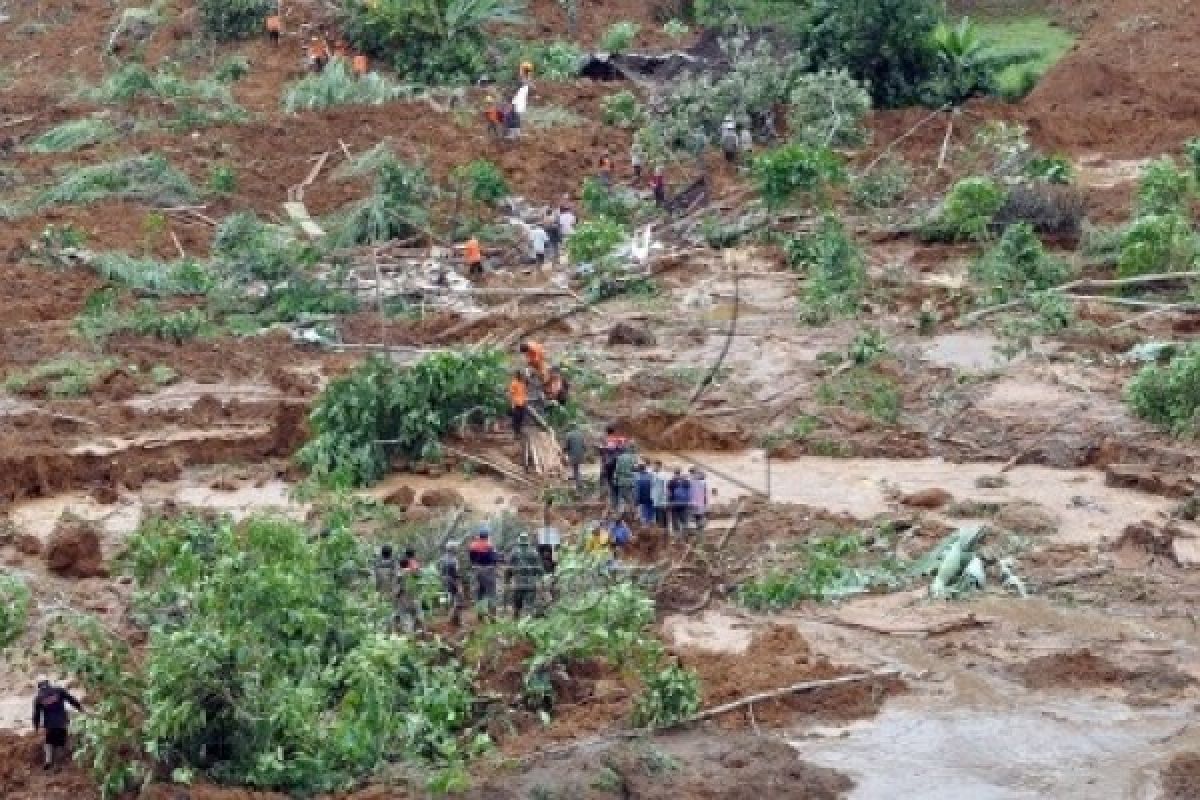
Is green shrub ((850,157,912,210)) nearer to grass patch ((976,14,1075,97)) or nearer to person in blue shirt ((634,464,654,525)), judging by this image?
grass patch ((976,14,1075,97))

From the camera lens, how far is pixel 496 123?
30.8 metres

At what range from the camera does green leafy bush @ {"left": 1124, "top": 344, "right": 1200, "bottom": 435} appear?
20297 millimetres

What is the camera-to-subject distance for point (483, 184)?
2806cm

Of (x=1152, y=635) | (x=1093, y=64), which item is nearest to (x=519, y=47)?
(x=1093, y=64)

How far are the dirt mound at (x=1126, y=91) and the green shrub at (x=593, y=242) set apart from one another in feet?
24.7

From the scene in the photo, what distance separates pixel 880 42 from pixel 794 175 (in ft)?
20.2

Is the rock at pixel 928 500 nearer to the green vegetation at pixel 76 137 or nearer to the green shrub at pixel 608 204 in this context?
the green shrub at pixel 608 204

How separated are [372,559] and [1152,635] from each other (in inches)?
210

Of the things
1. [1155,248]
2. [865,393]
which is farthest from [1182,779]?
[1155,248]

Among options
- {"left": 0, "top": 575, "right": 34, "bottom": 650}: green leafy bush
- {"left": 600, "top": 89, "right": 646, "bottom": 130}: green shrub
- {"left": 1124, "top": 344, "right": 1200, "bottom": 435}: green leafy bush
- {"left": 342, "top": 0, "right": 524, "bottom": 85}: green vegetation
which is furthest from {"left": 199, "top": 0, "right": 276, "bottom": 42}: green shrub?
{"left": 0, "top": 575, "right": 34, "bottom": 650}: green leafy bush

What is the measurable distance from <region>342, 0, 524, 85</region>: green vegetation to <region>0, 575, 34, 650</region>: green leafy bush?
63.7 feet

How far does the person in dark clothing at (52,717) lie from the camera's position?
Answer: 14.2m

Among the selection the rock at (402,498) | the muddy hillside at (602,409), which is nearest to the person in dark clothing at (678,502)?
the muddy hillside at (602,409)

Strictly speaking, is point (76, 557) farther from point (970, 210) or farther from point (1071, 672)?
point (970, 210)
